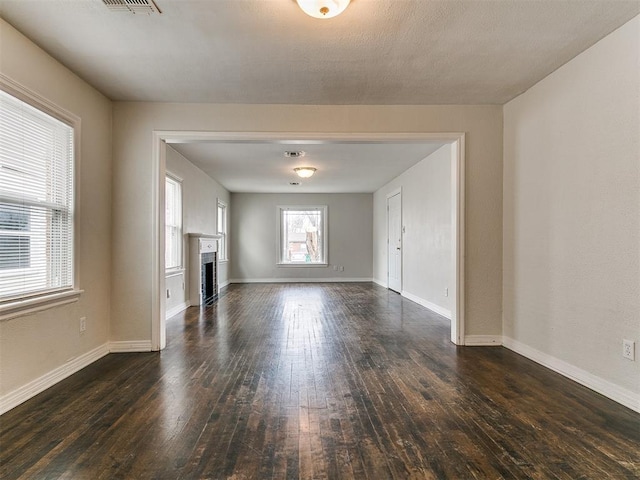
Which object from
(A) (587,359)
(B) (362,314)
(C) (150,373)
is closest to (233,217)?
(B) (362,314)

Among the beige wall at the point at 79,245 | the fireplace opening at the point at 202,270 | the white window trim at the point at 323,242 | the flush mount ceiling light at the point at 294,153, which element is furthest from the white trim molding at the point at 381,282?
the beige wall at the point at 79,245

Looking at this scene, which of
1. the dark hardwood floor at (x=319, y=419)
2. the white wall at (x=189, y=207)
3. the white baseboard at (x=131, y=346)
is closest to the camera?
the dark hardwood floor at (x=319, y=419)

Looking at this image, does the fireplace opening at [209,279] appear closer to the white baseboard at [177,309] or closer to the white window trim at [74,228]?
the white baseboard at [177,309]

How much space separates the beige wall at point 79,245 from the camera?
2.38 m

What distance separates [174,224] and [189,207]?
1.90 feet

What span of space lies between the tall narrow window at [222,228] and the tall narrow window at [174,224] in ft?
9.58

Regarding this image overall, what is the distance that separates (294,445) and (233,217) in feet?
27.6

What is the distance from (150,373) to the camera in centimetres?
296

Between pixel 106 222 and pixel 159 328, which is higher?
pixel 106 222

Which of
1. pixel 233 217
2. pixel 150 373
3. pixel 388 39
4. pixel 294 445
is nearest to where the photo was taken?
pixel 294 445

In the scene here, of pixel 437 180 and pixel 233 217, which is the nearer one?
pixel 437 180

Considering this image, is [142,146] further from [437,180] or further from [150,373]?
[437,180]

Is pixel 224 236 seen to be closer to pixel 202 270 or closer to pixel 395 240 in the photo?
pixel 202 270

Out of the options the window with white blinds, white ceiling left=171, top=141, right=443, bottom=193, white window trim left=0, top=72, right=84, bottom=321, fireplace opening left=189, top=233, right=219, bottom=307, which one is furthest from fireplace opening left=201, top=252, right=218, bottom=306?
the window with white blinds
